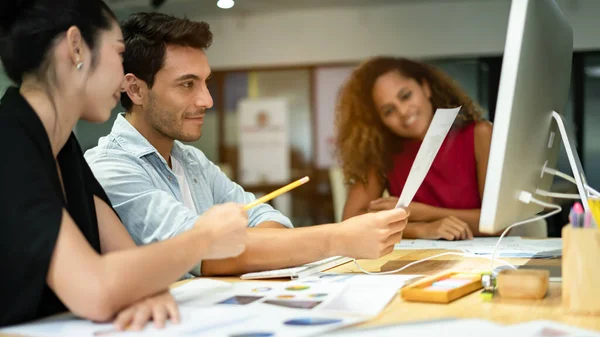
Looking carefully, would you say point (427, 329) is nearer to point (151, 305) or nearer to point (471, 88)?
point (151, 305)

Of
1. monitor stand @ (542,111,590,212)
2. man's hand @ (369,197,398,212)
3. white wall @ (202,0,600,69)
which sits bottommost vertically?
man's hand @ (369,197,398,212)

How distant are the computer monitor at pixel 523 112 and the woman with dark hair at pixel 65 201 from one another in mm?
408

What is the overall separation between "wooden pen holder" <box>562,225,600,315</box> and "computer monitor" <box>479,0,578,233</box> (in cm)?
11

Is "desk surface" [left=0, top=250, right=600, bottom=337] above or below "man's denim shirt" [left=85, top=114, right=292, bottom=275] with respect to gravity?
below

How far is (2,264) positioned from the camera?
86cm

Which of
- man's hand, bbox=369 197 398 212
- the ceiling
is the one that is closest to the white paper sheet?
man's hand, bbox=369 197 398 212

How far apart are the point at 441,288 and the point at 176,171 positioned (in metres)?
0.89

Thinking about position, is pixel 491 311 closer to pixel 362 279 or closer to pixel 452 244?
pixel 362 279

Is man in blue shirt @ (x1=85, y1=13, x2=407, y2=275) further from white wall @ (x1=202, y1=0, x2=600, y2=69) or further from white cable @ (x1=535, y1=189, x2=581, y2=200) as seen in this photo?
white wall @ (x1=202, y1=0, x2=600, y2=69)

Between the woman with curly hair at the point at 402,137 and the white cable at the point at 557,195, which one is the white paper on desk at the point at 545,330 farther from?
the woman with curly hair at the point at 402,137

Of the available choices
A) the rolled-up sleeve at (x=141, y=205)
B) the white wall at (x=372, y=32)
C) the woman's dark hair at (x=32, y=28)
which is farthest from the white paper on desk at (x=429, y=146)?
the white wall at (x=372, y=32)

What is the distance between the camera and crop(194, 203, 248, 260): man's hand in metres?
0.97

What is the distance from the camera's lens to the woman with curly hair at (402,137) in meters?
2.33

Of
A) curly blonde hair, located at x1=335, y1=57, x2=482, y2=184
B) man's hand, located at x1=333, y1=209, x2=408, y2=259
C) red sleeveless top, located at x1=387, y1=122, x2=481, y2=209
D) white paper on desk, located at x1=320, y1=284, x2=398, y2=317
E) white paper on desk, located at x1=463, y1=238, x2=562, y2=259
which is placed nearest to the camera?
white paper on desk, located at x1=320, y1=284, x2=398, y2=317
